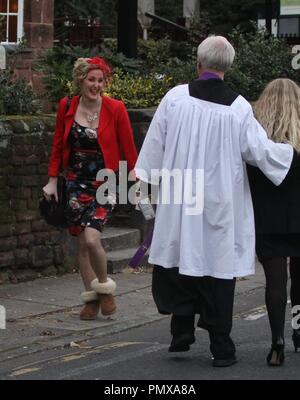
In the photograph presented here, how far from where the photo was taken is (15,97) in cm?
1016

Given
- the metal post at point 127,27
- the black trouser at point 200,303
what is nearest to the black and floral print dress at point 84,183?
the black trouser at point 200,303

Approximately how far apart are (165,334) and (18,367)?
1.39 m

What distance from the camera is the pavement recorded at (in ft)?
25.1

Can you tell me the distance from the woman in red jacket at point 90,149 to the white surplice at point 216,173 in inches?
50.1

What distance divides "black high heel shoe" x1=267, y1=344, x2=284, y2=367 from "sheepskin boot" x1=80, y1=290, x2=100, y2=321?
1.88 meters

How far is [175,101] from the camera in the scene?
6.78 metres

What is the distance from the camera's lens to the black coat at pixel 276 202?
6.78 meters

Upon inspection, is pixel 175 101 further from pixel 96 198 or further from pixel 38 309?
pixel 38 309

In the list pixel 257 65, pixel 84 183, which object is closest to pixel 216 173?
pixel 84 183

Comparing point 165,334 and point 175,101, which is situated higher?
point 175,101

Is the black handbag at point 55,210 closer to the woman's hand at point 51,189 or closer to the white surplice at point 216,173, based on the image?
the woman's hand at point 51,189

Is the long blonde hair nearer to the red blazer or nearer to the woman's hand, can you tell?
the red blazer
